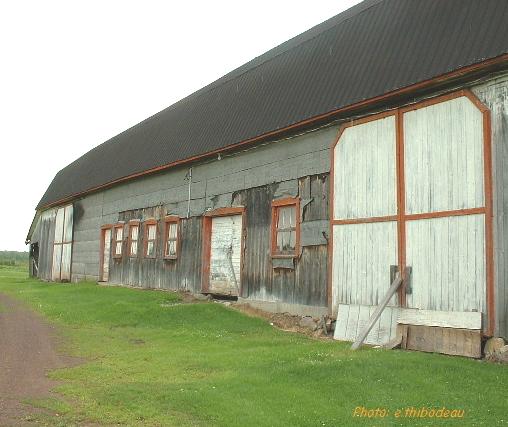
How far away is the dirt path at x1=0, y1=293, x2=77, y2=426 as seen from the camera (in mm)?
6184

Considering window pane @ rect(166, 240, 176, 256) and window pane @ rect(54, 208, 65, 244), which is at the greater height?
window pane @ rect(54, 208, 65, 244)

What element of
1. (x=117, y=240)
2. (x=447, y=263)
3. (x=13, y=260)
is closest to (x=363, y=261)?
(x=447, y=263)

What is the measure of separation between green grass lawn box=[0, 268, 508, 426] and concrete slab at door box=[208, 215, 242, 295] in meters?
3.77

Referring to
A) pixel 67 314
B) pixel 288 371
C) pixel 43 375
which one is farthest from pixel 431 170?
pixel 67 314

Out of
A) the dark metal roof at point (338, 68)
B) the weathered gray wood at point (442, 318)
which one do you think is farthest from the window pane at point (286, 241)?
the weathered gray wood at point (442, 318)

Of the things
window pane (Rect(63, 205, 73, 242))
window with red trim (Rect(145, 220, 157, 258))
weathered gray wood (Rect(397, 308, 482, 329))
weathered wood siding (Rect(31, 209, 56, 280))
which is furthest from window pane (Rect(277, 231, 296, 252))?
weathered wood siding (Rect(31, 209, 56, 280))

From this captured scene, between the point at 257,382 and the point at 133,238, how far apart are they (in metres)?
15.4

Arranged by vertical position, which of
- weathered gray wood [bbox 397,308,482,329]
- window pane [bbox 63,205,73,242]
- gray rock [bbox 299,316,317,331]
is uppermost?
window pane [bbox 63,205,73,242]

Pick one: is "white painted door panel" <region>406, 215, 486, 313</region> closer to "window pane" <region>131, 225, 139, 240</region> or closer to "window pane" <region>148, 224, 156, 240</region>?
"window pane" <region>148, 224, 156, 240</region>

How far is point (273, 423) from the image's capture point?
5.56m

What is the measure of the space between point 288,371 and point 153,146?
15.4 metres

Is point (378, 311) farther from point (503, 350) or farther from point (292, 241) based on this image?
point (292, 241)

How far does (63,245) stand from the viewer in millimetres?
30016

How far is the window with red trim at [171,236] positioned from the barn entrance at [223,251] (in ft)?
6.36
